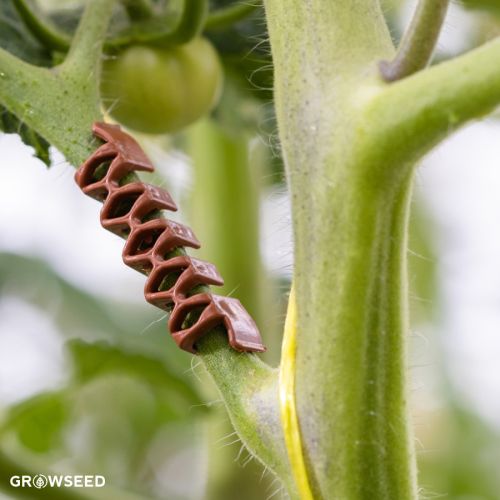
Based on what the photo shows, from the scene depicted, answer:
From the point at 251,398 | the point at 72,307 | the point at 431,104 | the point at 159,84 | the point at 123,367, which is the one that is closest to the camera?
the point at 431,104

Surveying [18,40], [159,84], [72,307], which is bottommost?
[72,307]

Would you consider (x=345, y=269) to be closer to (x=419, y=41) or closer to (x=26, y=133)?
(x=419, y=41)

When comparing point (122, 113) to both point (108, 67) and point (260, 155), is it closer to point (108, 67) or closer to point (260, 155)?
point (108, 67)

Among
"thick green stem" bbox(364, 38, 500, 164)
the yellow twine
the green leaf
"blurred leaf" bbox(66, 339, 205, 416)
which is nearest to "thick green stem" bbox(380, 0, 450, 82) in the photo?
"thick green stem" bbox(364, 38, 500, 164)

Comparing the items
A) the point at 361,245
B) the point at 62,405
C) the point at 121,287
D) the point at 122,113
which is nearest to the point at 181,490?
the point at 121,287

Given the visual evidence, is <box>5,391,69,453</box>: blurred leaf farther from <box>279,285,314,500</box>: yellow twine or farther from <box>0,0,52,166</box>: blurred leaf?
<box>279,285,314,500</box>: yellow twine

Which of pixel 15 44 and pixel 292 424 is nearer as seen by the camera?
pixel 292 424

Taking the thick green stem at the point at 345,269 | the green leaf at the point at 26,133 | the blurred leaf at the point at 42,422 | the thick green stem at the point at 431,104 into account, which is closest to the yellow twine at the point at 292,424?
the thick green stem at the point at 345,269

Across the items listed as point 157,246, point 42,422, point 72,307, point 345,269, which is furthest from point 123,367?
point 345,269
